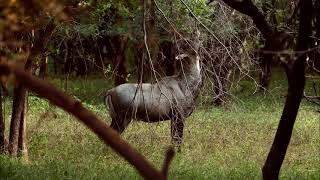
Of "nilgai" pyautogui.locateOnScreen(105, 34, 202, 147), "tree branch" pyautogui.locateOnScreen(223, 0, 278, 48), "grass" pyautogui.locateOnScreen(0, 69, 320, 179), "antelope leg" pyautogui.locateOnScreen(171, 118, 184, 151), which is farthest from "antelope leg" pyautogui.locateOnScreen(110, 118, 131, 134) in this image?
"tree branch" pyautogui.locateOnScreen(223, 0, 278, 48)

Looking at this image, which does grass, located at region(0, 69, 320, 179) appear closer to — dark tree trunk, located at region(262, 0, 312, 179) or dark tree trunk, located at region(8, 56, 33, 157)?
dark tree trunk, located at region(8, 56, 33, 157)

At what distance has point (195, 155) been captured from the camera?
11.1 meters

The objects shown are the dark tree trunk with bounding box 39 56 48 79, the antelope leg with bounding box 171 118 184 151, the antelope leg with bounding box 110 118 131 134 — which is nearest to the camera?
the dark tree trunk with bounding box 39 56 48 79

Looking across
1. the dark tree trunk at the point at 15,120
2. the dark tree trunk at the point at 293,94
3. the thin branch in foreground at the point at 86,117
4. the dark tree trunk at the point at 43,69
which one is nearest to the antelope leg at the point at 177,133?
the dark tree trunk at the point at 43,69

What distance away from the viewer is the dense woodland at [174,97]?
5277 mm

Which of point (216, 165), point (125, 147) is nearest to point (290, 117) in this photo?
point (125, 147)

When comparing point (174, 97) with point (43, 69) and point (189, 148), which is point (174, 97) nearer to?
point (189, 148)

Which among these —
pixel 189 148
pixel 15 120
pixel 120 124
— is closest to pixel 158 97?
pixel 120 124

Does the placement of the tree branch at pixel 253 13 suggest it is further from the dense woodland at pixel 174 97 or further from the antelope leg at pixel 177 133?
the antelope leg at pixel 177 133

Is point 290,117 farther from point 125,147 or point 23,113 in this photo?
point 23,113

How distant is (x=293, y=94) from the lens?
215 inches

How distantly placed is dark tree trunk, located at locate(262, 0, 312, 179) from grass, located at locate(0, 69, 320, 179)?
71.3 inches

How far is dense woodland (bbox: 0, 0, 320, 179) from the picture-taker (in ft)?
17.3

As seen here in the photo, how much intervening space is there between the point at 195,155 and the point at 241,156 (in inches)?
27.8
